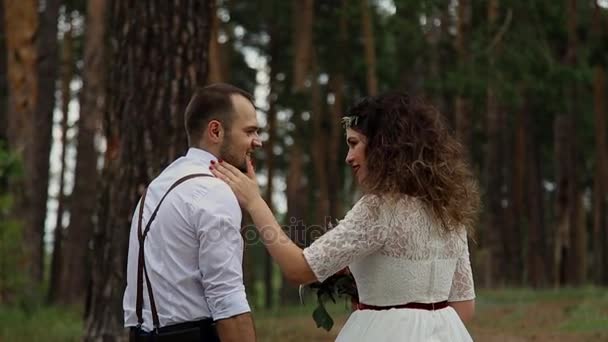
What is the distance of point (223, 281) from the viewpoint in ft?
14.5

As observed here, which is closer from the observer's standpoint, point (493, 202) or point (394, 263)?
point (394, 263)

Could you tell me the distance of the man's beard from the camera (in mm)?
4633

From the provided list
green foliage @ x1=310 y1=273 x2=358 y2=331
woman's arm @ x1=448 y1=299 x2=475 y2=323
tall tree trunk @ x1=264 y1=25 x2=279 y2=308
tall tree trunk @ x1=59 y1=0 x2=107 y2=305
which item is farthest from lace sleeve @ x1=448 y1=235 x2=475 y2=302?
tall tree trunk @ x1=264 y1=25 x2=279 y2=308

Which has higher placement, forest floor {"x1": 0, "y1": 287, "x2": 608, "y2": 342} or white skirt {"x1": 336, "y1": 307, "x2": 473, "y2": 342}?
white skirt {"x1": 336, "y1": 307, "x2": 473, "y2": 342}

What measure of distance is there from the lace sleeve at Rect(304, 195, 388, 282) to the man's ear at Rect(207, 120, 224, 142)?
0.56 m

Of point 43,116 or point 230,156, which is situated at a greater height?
point 43,116

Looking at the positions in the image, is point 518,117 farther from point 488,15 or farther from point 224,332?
point 224,332

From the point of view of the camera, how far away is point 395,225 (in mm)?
4570

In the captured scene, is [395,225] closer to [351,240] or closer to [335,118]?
[351,240]

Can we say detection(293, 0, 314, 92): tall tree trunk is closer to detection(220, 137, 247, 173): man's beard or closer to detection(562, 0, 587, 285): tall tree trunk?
detection(562, 0, 587, 285): tall tree trunk

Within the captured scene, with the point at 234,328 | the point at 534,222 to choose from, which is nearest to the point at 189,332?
the point at 234,328

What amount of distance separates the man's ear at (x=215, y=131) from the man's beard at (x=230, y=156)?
1.2 inches

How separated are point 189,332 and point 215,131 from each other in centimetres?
78

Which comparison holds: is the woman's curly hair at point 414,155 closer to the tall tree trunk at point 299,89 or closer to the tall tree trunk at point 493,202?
the tall tree trunk at point 299,89
